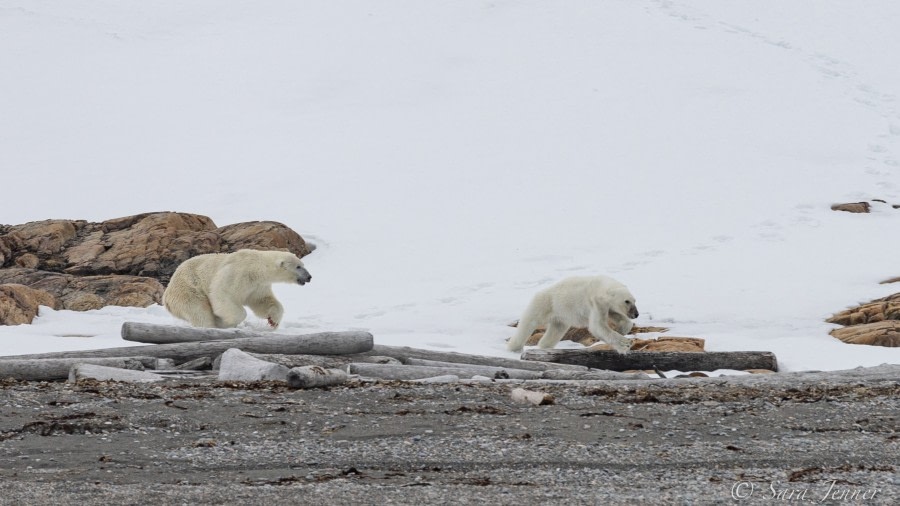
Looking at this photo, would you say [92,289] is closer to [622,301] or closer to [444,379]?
[622,301]

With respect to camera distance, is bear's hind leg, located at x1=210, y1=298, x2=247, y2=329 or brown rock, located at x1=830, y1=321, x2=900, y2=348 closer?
brown rock, located at x1=830, y1=321, x2=900, y2=348

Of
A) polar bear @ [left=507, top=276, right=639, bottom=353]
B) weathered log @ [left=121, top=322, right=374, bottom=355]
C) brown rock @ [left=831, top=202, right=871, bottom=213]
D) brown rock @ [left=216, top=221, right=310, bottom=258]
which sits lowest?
weathered log @ [left=121, top=322, right=374, bottom=355]

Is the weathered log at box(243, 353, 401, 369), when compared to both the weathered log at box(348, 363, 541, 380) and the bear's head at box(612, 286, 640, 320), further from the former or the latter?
the bear's head at box(612, 286, 640, 320)

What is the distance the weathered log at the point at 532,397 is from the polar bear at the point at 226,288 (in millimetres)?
5964

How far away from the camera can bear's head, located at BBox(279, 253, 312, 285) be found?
1287 cm

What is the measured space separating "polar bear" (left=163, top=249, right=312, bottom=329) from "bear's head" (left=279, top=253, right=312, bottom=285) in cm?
1

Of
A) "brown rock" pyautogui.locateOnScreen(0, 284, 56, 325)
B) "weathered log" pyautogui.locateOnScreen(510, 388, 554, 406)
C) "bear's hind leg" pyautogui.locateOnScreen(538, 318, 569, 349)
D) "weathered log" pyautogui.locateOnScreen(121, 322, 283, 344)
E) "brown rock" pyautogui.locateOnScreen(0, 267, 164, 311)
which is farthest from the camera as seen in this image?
"brown rock" pyautogui.locateOnScreen(0, 267, 164, 311)

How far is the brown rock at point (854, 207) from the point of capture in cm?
2158

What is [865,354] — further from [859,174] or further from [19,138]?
[19,138]

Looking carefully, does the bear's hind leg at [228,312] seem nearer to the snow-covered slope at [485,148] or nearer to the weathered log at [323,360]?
the snow-covered slope at [485,148]

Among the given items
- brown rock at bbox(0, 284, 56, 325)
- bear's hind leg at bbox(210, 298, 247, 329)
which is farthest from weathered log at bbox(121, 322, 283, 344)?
brown rock at bbox(0, 284, 56, 325)

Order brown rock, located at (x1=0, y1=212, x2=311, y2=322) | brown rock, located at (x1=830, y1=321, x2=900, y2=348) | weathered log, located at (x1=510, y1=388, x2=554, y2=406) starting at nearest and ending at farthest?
weathered log, located at (x1=510, y1=388, x2=554, y2=406)
brown rock, located at (x1=830, y1=321, x2=900, y2=348)
brown rock, located at (x1=0, y1=212, x2=311, y2=322)

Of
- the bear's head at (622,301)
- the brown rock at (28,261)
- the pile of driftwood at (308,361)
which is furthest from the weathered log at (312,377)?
the brown rock at (28,261)

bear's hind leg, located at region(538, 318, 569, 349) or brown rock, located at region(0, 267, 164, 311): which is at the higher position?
brown rock, located at region(0, 267, 164, 311)
